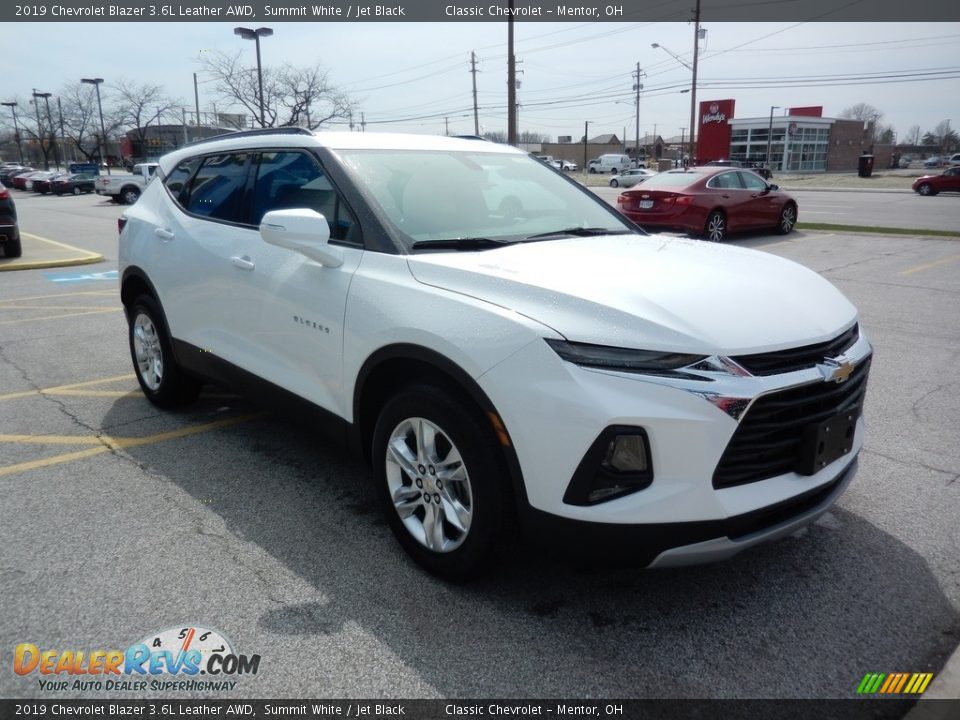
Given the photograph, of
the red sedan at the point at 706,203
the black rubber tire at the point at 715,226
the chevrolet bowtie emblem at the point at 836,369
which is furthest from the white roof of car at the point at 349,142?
the black rubber tire at the point at 715,226

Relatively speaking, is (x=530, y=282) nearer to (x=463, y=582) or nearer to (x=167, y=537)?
(x=463, y=582)

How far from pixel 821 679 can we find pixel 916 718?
0.29 metres

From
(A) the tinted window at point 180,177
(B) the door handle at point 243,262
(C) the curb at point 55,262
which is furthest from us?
(C) the curb at point 55,262

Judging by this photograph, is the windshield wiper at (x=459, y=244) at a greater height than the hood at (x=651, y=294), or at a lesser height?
greater

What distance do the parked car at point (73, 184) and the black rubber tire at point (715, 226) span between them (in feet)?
137

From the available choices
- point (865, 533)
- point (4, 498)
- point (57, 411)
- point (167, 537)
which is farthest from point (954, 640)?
point (57, 411)

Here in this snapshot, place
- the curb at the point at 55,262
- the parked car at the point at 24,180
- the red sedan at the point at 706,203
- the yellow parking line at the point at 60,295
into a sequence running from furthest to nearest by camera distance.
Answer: the parked car at the point at 24,180
the red sedan at the point at 706,203
the curb at the point at 55,262
the yellow parking line at the point at 60,295

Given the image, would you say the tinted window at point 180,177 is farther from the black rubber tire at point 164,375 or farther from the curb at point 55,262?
the curb at point 55,262

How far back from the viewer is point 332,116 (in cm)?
4344

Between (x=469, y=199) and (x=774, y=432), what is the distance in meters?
1.87

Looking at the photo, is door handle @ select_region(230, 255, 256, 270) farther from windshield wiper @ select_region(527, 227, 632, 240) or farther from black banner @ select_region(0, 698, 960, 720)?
black banner @ select_region(0, 698, 960, 720)

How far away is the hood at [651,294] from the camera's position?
8.12ft

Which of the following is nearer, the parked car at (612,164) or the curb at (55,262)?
the curb at (55,262)

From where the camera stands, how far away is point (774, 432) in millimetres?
2527
